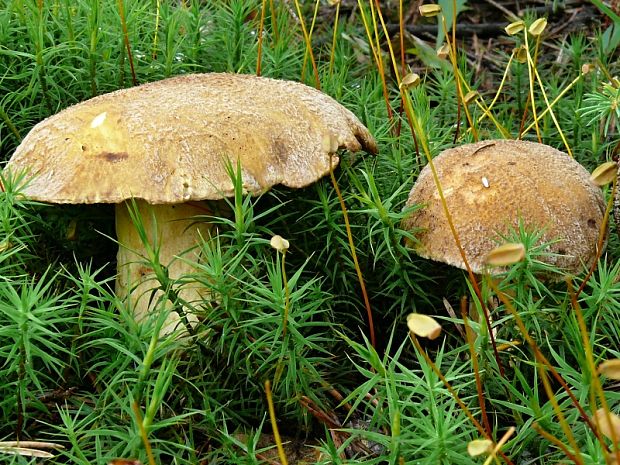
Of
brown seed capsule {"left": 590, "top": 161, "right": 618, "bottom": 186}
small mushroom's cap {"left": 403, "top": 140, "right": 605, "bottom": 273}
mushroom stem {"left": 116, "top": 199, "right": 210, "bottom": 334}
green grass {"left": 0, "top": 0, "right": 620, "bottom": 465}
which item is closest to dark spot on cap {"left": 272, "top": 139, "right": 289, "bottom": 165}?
green grass {"left": 0, "top": 0, "right": 620, "bottom": 465}

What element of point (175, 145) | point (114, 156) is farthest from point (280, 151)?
point (114, 156)

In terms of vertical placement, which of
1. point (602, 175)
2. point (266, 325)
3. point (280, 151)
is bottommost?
point (266, 325)

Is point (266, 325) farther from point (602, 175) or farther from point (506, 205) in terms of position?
point (602, 175)

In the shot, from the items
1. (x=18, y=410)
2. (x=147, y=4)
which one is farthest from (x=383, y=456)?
(x=147, y=4)

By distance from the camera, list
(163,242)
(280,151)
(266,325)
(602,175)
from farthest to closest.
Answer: (163,242)
(280,151)
(266,325)
(602,175)

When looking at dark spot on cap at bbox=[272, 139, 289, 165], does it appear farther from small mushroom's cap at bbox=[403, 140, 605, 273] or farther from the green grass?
small mushroom's cap at bbox=[403, 140, 605, 273]

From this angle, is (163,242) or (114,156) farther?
(163,242)

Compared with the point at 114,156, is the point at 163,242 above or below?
below
